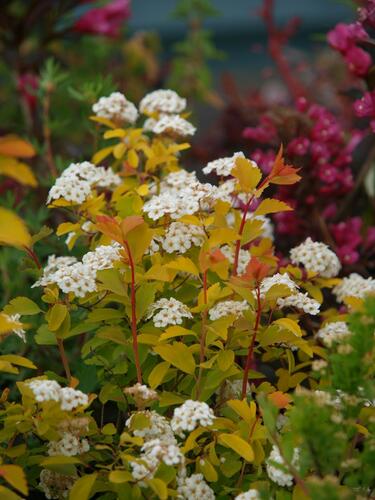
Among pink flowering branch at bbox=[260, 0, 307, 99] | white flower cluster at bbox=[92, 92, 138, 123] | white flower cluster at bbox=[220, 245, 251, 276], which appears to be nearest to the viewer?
white flower cluster at bbox=[220, 245, 251, 276]

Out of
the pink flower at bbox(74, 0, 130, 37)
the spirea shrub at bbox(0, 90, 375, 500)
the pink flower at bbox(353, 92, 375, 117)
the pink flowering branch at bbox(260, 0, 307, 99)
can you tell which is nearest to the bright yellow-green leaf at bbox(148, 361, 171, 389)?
the spirea shrub at bbox(0, 90, 375, 500)

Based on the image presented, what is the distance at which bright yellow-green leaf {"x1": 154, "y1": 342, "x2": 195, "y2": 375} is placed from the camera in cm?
83

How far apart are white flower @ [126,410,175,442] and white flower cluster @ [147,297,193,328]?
0.09 metres

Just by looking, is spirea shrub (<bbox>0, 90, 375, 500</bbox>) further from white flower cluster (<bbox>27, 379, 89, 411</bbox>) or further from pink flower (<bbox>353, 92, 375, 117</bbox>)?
pink flower (<bbox>353, 92, 375, 117</bbox>)

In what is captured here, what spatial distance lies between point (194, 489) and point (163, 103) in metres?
0.57

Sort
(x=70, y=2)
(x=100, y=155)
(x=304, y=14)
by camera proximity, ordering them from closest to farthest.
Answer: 1. (x=100, y=155)
2. (x=70, y=2)
3. (x=304, y=14)

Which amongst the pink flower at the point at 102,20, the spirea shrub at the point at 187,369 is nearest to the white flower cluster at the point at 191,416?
the spirea shrub at the point at 187,369

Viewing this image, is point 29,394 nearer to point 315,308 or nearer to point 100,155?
point 315,308

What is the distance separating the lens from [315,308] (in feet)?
2.81

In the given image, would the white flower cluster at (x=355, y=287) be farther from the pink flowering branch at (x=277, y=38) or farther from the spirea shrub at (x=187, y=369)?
the pink flowering branch at (x=277, y=38)

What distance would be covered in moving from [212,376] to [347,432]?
18 centimetres

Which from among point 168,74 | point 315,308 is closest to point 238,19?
point 168,74

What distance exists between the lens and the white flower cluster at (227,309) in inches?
34.2

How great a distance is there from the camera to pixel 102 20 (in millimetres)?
1968
